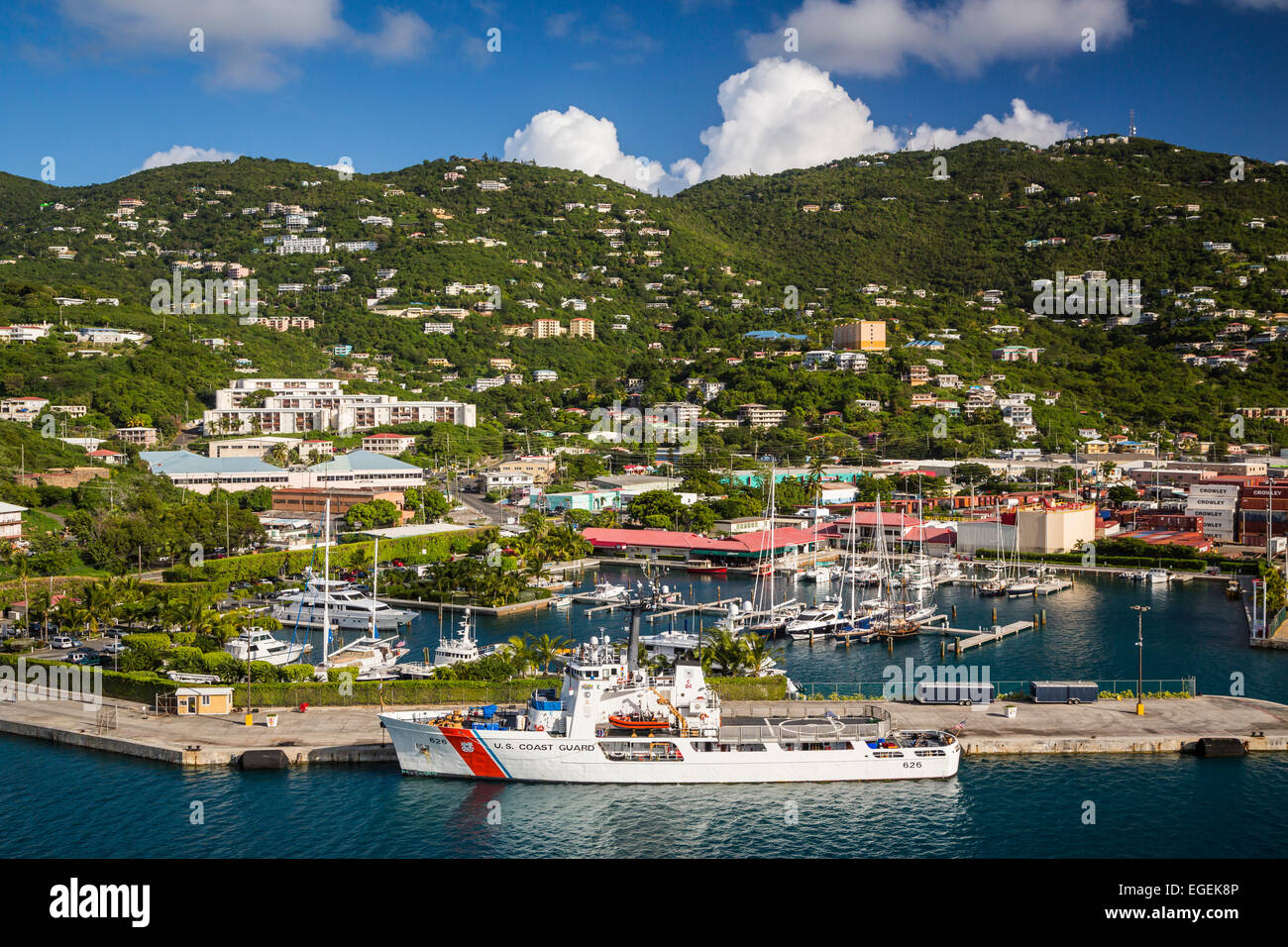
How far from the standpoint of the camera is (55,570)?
37.4 meters

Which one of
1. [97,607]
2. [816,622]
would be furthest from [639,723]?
[97,607]

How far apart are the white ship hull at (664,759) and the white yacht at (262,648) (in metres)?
9.95

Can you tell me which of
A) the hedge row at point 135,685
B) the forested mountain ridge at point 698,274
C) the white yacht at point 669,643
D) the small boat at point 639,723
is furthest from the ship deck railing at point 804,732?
the forested mountain ridge at point 698,274

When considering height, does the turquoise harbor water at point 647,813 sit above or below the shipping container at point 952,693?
below

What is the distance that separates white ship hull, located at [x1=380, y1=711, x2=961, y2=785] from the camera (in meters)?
20.0

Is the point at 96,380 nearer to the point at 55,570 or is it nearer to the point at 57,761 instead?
the point at 55,570

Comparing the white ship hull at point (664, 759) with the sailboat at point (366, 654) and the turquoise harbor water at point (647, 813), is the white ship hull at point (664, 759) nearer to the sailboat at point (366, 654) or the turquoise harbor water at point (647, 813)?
the turquoise harbor water at point (647, 813)

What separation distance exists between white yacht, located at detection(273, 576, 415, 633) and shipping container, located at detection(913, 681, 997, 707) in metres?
17.1

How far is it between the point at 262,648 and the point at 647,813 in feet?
46.6

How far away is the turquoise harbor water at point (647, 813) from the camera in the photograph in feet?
56.0

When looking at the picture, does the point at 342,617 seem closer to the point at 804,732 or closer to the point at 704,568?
the point at 704,568

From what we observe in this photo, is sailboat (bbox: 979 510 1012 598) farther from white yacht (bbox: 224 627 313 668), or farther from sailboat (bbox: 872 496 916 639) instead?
white yacht (bbox: 224 627 313 668)

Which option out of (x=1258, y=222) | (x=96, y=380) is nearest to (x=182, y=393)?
(x=96, y=380)

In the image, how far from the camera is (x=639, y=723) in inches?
797
